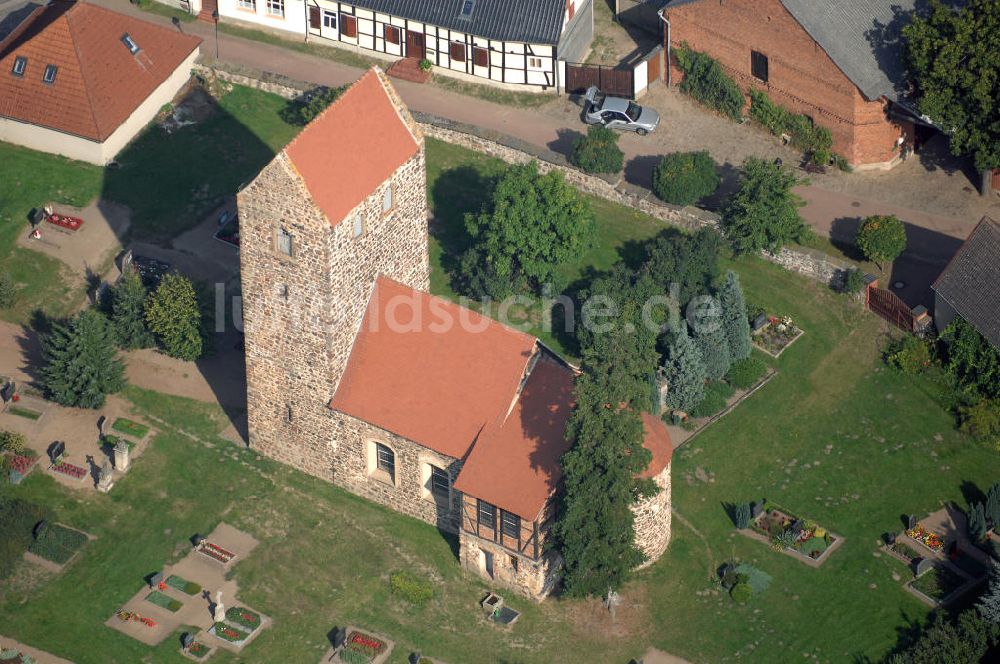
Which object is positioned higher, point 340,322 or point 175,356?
point 340,322

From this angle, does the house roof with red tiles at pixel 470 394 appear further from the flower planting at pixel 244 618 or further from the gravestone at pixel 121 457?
the gravestone at pixel 121 457

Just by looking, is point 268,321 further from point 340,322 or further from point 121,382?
point 121,382

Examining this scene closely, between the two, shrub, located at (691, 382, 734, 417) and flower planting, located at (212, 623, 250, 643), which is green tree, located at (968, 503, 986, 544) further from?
flower planting, located at (212, 623, 250, 643)

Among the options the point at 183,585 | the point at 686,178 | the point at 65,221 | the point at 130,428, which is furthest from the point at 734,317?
the point at 65,221

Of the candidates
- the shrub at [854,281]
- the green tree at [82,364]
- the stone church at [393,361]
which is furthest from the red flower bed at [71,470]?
the shrub at [854,281]

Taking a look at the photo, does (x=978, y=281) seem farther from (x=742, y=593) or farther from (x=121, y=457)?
(x=121, y=457)

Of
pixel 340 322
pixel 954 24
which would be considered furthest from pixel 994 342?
pixel 340 322
